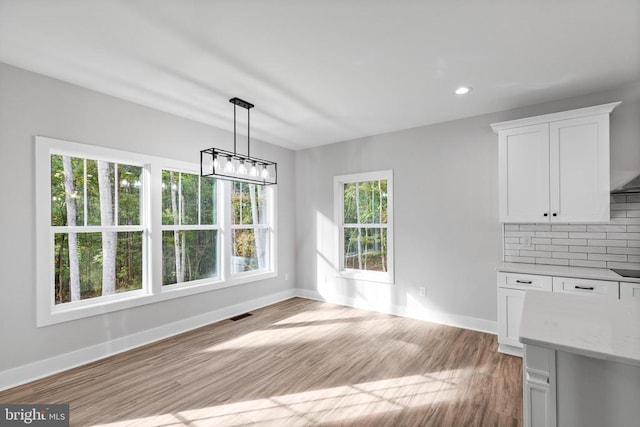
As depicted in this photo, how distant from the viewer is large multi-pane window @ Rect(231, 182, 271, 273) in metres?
4.71

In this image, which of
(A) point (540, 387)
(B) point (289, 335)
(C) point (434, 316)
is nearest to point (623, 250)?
(C) point (434, 316)

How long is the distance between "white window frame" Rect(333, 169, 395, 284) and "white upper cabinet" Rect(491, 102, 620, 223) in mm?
1543

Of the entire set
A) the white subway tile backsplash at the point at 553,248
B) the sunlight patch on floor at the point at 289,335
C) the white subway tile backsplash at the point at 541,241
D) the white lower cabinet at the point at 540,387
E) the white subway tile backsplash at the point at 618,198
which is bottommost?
the sunlight patch on floor at the point at 289,335

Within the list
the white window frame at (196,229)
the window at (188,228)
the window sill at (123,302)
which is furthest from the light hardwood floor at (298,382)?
the window at (188,228)

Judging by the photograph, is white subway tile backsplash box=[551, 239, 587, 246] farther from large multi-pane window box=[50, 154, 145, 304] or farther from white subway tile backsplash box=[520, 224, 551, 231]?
large multi-pane window box=[50, 154, 145, 304]

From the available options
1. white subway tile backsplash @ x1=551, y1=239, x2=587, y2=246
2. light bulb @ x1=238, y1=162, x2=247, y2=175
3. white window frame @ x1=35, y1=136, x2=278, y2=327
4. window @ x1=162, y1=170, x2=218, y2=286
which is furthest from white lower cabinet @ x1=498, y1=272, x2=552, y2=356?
window @ x1=162, y1=170, x2=218, y2=286

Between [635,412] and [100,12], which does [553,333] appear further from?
[100,12]

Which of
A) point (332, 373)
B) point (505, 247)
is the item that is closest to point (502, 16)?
point (505, 247)

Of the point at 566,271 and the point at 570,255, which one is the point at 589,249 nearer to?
the point at 570,255

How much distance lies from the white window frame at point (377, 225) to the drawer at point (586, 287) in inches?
80.9

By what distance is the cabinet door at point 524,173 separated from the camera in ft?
10.5

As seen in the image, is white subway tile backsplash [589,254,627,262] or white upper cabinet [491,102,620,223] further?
white subway tile backsplash [589,254,627,262]

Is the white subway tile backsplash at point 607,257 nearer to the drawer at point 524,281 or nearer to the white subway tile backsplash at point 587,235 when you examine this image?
the white subway tile backsplash at point 587,235

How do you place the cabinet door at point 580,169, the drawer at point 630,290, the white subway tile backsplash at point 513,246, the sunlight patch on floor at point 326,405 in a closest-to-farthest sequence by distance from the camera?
the sunlight patch on floor at point 326,405, the drawer at point 630,290, the cabinet door at point 580,169, the white subway tile backsplash at point 513,246
